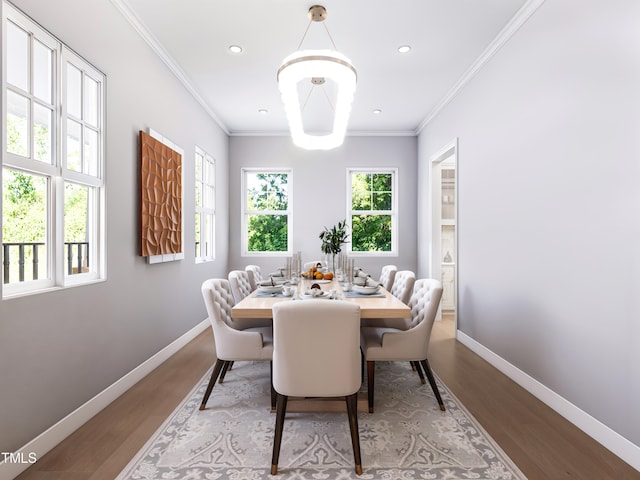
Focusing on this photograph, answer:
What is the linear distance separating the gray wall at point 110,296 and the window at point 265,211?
1.91m

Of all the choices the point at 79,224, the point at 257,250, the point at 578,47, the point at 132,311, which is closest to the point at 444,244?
the point at 257,250

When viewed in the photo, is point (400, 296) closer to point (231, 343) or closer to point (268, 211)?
point (231, 343)

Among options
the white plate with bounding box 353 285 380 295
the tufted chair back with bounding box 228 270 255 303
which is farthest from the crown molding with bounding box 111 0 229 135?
the white plate with bounding box 353 285 380 295

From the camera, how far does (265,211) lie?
605 centimetres

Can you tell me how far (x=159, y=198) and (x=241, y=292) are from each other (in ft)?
3.66

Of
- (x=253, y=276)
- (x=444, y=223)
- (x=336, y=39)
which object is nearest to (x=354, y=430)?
(x=253, y=276)

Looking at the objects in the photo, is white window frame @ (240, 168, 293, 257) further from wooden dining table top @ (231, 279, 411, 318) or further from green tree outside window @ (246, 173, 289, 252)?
wooden dining table top @ (231, 279, 411, 318)

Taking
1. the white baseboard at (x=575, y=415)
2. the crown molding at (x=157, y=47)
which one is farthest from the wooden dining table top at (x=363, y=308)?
the crown molding at (x=157, y=47)

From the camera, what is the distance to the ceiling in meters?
2.75

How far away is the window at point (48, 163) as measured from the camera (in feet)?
6.08

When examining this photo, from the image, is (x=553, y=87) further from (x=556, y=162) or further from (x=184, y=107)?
(x=184, y=107)

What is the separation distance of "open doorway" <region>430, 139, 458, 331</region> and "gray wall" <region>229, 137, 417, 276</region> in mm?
496

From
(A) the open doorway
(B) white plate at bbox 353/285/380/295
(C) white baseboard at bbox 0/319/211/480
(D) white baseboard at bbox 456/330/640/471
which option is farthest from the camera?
(A) the open doorway

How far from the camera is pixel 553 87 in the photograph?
→ 8.27 ft
